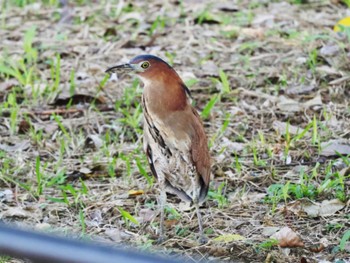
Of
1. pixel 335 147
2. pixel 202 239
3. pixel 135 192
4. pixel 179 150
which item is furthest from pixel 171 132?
pixel 335 147

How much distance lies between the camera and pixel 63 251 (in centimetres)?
78

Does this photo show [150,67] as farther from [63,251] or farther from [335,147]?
[63,251]

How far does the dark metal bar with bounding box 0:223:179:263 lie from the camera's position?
775mm

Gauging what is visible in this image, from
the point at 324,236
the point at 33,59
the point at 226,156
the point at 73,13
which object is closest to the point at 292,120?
the point at 226,156

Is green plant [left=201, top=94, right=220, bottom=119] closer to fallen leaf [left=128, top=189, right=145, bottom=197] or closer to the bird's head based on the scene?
fallen leaf [left=128, top=189, right=145, bottom=197]

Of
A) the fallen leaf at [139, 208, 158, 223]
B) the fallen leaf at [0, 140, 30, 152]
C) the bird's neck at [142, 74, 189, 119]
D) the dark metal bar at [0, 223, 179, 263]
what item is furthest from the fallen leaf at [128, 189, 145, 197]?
the dark metal bar at [0, 223, 179, 263]

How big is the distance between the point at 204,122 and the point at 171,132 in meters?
1.58

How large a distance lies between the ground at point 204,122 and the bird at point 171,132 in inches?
12.0

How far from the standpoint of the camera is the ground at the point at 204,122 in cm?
365

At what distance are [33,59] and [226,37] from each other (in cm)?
165

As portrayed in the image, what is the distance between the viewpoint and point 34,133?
4.75 meters

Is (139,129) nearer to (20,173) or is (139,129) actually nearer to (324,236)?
(20,173)

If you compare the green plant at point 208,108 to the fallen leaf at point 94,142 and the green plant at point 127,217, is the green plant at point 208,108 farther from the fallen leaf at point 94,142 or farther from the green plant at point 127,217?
the green plant at point 127,217

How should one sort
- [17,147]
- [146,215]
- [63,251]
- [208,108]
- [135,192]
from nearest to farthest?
[63,251]
[146,215]
[135,192]
[17,147]
[208,108]
